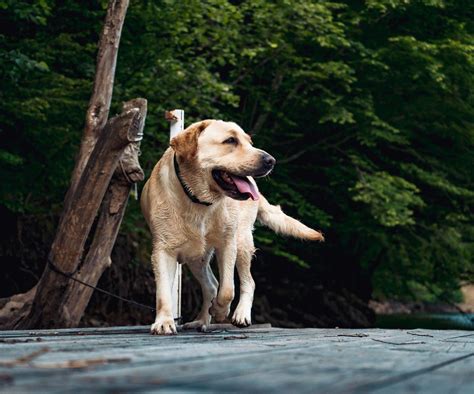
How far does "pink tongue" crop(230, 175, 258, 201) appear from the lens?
666 centimetres

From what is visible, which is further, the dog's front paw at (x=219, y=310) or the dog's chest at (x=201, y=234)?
the dog's front paw at (x=219, y=310)

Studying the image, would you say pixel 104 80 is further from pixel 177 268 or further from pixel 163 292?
pixel 163 292

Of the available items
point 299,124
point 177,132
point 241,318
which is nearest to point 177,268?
point 177,132

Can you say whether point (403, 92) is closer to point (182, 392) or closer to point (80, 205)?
point (80, 205)

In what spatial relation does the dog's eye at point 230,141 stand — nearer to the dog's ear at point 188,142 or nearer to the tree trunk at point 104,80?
the dog's ear at point 188,142

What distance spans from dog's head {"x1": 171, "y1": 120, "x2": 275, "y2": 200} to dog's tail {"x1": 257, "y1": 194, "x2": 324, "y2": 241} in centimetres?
137

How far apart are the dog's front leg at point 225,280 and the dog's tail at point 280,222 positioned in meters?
1.26

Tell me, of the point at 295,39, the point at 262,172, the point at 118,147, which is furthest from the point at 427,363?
the point at 295,39

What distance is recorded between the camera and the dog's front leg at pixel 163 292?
6.11 meters

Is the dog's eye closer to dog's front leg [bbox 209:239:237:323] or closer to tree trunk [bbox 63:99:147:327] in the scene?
dog's front leg [bbox 209:239:237:323]

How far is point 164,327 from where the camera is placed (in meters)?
6.11

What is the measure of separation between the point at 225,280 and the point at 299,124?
1339cm

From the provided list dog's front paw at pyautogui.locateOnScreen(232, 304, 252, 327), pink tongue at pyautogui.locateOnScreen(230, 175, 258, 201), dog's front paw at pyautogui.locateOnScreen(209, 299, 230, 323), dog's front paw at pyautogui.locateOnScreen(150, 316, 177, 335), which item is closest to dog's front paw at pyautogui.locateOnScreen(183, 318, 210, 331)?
dog's front paw at pyautogui.locateOnScreen(209, 299, 230, 323)

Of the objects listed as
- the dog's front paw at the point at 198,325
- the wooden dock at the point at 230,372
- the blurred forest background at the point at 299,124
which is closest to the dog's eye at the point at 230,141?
the dog's front paw at the point at 198,325
